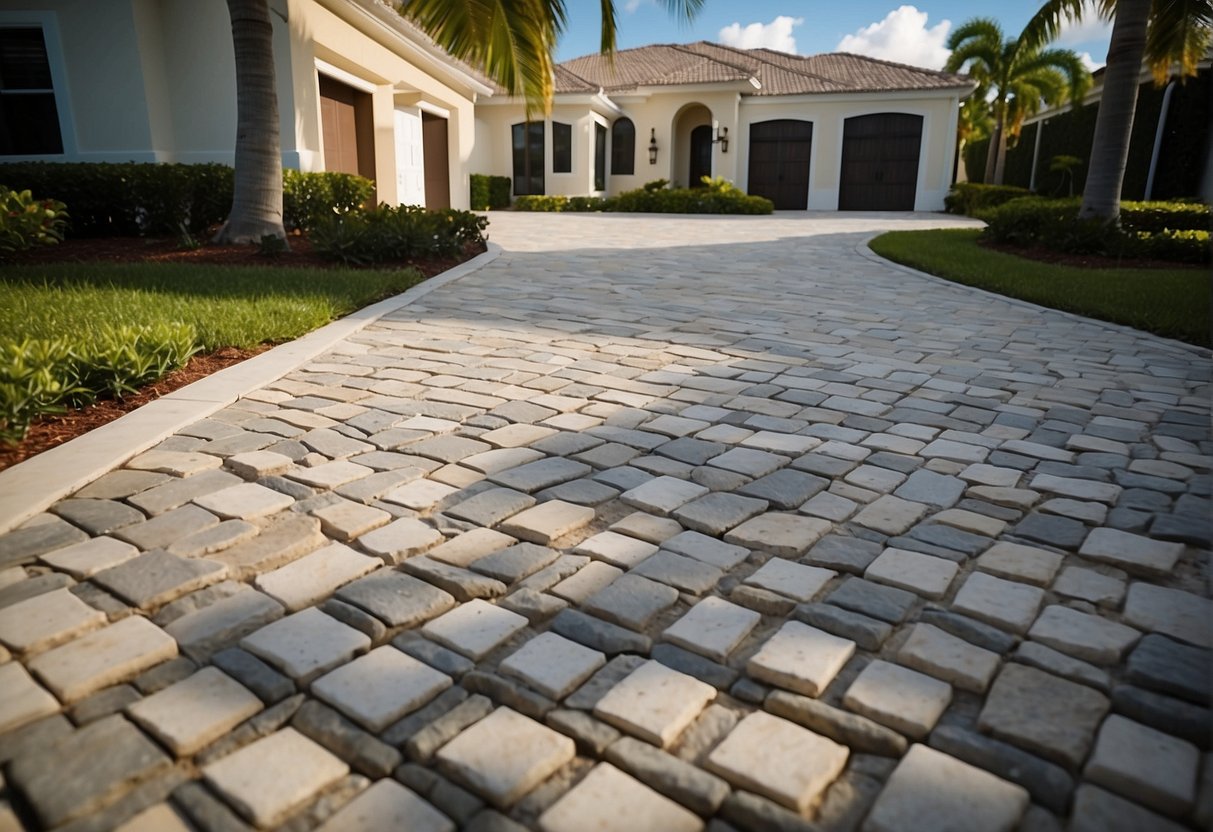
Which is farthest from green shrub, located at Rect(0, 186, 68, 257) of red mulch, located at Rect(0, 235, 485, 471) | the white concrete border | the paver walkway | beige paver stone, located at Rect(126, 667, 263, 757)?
beige paver stone, located at Rect(126, 667, 263, 757)

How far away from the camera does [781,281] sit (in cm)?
891

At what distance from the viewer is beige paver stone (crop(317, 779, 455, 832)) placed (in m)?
1.49

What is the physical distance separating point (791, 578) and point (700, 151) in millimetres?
27968

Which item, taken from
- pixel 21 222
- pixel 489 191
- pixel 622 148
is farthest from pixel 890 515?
pixel 622 148

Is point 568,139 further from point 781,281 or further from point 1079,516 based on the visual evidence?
point 1079,516

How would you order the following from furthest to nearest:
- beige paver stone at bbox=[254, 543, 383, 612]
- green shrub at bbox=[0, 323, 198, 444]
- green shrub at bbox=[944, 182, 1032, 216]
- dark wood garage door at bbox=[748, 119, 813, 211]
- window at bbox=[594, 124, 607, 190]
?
dark wood garage door at bbox=[748, 119, 813, 211] < window at bbox=[594, 124, 607, 190] < green shrub at bbox=[944, 182, 1032, 216] < green shrub at bbox=[0, 323, 198, 444] < beige paver stone at bbox=[254, 543, 383, 612]

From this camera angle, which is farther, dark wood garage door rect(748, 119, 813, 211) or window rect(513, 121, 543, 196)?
dark wood garage door rect(748, 119, 813, 211)

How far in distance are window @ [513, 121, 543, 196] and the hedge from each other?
1602 cm

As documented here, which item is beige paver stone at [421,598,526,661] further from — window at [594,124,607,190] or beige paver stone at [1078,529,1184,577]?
window at [594,124,607,190]

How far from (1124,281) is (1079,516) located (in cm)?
735

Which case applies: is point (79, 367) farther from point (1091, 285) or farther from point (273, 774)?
point (1091, 285)

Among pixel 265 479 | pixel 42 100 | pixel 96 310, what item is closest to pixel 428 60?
pixel 42 100

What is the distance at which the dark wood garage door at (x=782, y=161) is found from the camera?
2675 centimetres

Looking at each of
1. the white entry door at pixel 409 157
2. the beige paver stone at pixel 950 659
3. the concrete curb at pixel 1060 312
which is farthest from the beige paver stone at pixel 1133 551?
the white entry door at pixel 409 157
